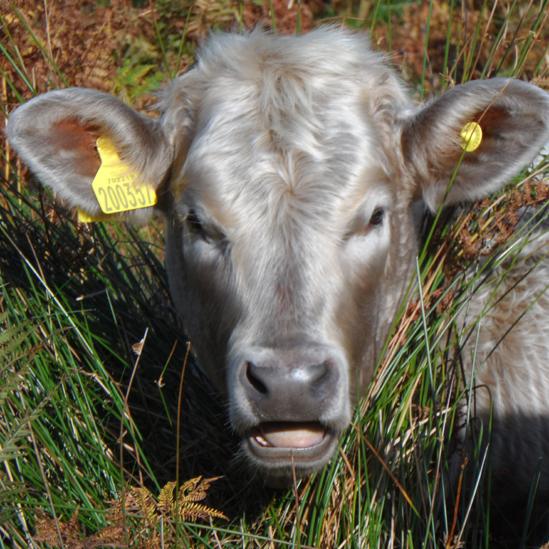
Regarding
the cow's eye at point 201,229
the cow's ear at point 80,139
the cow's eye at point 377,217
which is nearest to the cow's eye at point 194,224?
the cow's eye at point 201,229

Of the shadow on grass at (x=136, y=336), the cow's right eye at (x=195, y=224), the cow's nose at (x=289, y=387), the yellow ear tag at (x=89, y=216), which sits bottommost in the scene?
the shadow on grass at (x=136, y=336)

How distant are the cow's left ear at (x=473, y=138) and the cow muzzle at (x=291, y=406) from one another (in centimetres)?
105

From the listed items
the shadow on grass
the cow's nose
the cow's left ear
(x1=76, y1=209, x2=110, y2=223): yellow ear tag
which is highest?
the cow's left ear

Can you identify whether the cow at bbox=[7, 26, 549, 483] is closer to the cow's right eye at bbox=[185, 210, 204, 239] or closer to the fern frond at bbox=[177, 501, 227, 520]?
the cow's right eye at bbox=[185, 210, 204, 239]

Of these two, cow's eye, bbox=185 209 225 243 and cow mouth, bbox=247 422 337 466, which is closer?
cow mouth, bbox=247 422 337 466

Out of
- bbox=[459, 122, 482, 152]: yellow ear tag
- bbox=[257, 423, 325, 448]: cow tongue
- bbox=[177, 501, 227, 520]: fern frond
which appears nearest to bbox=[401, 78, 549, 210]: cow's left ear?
bbox=[459, 122, 482, 152]: yellow ear tag

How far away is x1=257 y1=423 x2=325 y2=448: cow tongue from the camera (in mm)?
3395

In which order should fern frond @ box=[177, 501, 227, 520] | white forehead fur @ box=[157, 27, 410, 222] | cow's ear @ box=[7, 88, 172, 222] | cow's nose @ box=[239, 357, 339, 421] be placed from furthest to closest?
cow's ear @ box=[7, 88, 172, 222] < white forehead fur @ box=[157, 27, 410, 222] < fern frond @ box=[177, 501, 227, 520] < cow's nose @ box=[239, 357, 339, 421]

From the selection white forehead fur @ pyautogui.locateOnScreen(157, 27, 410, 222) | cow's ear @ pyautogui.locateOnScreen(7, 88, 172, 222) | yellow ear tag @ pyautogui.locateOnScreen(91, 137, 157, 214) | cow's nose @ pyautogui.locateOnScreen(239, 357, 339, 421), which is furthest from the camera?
yellow ear tag @ pyautogui.locateOnScreen(91, 137, 157, 214)

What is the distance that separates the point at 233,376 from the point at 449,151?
4.32 ft

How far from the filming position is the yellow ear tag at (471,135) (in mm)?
3971

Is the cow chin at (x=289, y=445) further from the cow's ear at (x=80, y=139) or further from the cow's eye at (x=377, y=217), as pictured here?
the cow's ear at (x=80, y=139)

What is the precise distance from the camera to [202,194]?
3.80 m

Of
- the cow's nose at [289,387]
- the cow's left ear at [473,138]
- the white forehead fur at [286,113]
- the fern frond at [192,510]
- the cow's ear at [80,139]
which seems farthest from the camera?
the cow's ear at [80,139]
